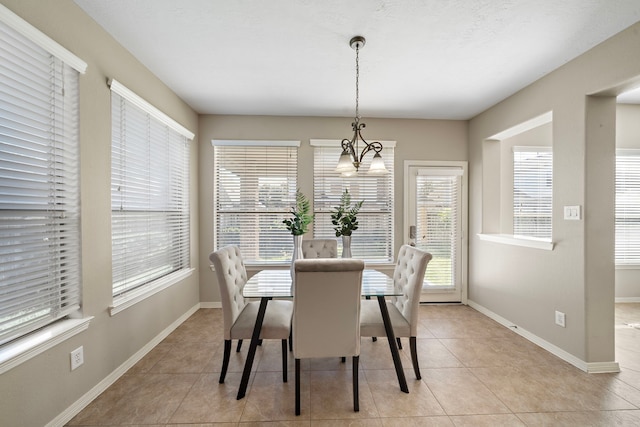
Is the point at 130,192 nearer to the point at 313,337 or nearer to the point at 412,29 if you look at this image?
the point at 313,337

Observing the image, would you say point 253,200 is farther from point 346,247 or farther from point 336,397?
point 336,397

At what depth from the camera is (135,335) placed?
2.36 metres

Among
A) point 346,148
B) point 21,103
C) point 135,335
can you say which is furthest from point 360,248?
point 21,103

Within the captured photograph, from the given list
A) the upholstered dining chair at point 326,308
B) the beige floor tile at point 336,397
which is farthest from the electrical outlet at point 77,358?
the beige floor tile at point 336,397

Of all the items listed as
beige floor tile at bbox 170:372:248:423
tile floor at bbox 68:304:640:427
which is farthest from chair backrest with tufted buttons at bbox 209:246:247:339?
tile floor at bbox 68:304:640:427

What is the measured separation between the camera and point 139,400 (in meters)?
1.88

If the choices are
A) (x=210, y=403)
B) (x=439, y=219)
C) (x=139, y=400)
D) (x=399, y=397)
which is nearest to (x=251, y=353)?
(x=210, y=403)

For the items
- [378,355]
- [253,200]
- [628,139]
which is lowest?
[378,355]

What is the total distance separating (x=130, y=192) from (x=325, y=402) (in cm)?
228

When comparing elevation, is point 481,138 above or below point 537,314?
above

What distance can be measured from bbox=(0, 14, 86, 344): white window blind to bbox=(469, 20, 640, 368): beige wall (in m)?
3.77

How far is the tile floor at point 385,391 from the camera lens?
1.72 meters

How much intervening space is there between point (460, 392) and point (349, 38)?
2758mm

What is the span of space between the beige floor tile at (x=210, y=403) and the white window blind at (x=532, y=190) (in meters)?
3.88
